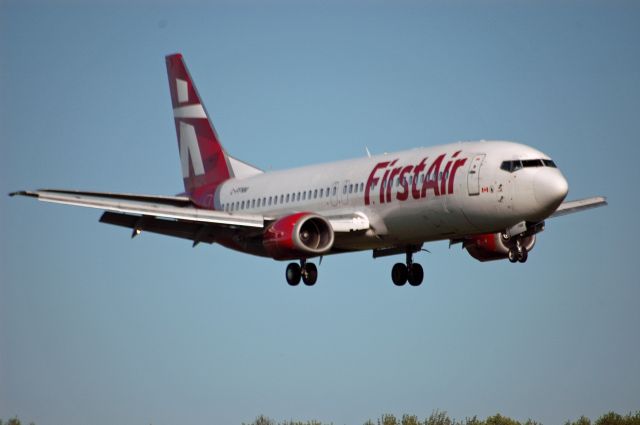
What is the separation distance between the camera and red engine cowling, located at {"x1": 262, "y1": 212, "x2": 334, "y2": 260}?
52.8 meters

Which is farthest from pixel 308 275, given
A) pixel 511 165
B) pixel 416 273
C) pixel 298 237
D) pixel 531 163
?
pixel 531 163

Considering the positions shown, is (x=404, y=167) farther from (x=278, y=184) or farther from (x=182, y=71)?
(x=182, y=71)

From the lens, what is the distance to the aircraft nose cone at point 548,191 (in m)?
49.3

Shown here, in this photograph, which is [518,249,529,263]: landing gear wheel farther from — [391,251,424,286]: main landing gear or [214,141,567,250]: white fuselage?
[391,251,424,286]: main landing gear

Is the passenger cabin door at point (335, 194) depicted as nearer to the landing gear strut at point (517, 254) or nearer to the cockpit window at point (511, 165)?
the landing gear strut at point (517, 254)

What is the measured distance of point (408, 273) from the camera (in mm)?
57719

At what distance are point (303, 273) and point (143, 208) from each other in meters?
6.30

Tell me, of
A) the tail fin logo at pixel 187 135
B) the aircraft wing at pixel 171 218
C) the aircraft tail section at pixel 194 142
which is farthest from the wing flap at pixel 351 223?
the tail fin logo at pixel 187 135

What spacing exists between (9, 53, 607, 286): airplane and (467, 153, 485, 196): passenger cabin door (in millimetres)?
33

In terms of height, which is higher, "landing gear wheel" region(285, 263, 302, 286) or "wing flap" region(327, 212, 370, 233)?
"wing flap" region(327, 212, 370, 233)

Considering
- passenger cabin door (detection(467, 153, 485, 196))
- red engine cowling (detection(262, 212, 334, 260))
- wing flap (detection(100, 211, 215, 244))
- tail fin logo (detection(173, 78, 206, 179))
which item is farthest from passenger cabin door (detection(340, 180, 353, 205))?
tail fin logo (detection(173, 78, 206, 179))

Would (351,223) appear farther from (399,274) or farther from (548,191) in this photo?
(548,191)

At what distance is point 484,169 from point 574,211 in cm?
832

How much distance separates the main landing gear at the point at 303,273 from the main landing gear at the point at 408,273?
4.22 meters
